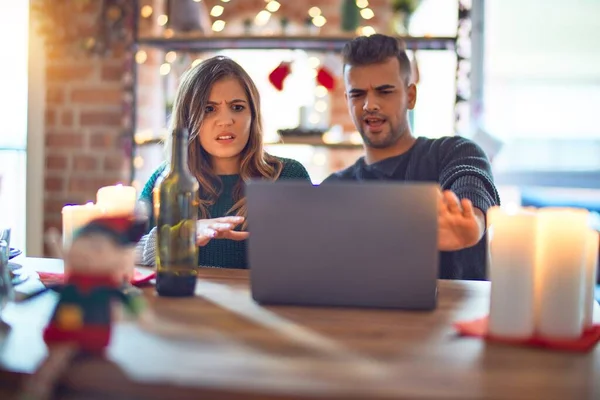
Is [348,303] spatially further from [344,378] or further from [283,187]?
[344,378]

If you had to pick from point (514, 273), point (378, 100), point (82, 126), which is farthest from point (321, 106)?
point (514, 273)

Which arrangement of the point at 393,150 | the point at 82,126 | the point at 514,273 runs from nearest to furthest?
1. the point at 514,273
2. the point at 393,150
3. the point at 82,126

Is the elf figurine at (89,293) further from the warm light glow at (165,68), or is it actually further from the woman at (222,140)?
the warm light glow at (165,68)

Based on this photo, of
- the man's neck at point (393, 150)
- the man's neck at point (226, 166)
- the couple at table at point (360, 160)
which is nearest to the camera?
the couple at table at point (360, 160)

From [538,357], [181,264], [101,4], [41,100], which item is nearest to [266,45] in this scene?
[101,4]

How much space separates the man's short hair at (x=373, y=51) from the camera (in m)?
2.22

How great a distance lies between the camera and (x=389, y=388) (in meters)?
0.79

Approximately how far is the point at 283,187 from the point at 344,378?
0.38m

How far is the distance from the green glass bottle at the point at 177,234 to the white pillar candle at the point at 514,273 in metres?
0.53

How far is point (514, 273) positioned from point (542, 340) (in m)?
0.10

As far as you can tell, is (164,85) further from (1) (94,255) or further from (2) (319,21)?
(1) (94,255)

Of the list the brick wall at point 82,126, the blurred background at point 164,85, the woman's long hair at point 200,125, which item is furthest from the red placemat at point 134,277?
the brick wall at point 82,126

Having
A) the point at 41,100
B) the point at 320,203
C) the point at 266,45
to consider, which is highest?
the point at 266,45

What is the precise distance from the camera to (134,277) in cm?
137
